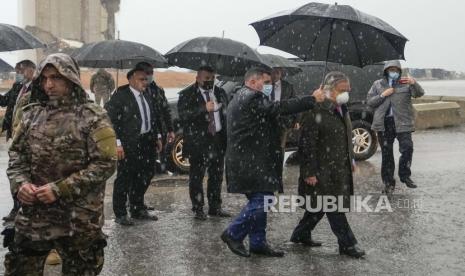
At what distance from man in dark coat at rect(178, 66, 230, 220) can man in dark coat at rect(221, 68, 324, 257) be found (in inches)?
55.2

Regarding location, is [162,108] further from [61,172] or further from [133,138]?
[61,172]

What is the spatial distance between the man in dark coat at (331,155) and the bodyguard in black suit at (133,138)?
6.61 feet

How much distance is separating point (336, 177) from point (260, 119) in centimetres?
87

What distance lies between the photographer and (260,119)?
5711 millimetres

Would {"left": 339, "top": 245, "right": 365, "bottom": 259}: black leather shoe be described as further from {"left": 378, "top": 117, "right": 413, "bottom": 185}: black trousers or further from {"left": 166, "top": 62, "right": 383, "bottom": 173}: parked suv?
{"left": 166, "top": 62, "right": 383, "bottom": 173}: parked suv

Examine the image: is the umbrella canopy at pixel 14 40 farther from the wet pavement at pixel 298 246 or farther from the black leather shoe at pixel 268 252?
the black leather shoe at pixel 268 252

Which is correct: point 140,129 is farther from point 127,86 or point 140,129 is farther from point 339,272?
point 339,272

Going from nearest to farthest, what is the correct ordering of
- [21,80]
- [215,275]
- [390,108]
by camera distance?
1. [215,275]
2. [21,80]
3. [390,108]

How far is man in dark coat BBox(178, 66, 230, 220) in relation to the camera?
7.25m

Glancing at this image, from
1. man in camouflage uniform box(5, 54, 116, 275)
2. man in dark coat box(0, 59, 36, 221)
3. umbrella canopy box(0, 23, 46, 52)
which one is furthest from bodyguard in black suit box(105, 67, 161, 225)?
man in camouflage uniform box(5, 54, 116, 275)

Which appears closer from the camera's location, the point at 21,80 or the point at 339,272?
the point at 339,272

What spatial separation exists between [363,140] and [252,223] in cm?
664

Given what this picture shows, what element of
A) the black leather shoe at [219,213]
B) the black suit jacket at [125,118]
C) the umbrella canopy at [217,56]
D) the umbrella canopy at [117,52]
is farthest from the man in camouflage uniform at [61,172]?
the black leather shoe at [219,213]

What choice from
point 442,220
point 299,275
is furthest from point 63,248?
point 442,220
